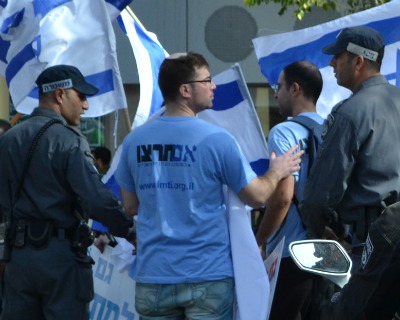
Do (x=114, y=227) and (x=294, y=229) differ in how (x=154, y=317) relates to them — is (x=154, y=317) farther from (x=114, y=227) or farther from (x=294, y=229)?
(x=294, y=229)

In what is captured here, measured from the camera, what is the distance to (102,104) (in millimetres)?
6949

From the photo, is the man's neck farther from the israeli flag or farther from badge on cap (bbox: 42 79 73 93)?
the israeli flag

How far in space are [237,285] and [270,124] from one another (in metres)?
11.4

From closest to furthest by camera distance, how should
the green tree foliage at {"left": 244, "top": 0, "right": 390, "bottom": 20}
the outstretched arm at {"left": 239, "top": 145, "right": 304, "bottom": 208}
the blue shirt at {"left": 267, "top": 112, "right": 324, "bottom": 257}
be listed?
1. the outstretched arm at {"left": 239, "top": 145, "right": 304, "bottom": 208}
2. the blue shirt at {"left": 267, "top": 112, "right": 324, "bottom": 257}
3. the green tree foliage at {"left": 244, "top": 0, "right": 390, "bottom": 20}

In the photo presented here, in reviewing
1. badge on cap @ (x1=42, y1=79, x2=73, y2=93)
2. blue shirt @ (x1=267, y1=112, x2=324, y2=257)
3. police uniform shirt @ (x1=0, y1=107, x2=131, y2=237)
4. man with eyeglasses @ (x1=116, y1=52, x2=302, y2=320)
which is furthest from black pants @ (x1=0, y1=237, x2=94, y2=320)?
blue shirt @ (x1=267, y1=112, x2=324, y2=257)

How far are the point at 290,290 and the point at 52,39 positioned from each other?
106 inches

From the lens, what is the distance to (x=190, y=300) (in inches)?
188

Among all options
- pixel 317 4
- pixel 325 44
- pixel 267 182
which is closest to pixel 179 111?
pixel 267 182

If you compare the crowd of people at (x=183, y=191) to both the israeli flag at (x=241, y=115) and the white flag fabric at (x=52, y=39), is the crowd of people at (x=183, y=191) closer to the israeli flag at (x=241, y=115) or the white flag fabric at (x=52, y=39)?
the israeli flag at (x=241, y=115)

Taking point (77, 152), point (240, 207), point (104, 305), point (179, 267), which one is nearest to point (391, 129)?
point (240, 207)

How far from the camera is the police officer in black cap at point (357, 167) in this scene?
5.05 meters

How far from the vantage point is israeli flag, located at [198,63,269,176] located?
6.36 meters

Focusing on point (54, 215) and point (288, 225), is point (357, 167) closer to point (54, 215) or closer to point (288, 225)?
point (288, 225)

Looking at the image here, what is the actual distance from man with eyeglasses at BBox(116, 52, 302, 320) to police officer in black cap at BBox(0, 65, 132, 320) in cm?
66
